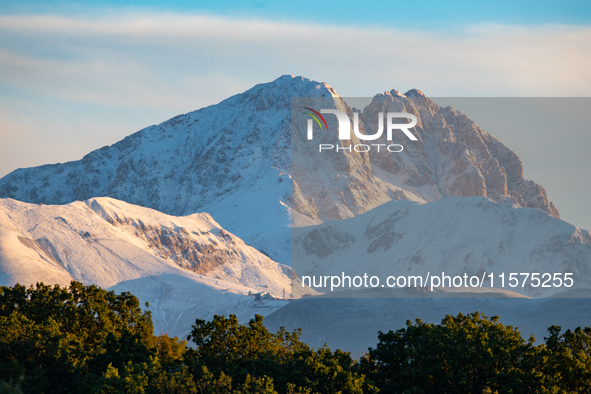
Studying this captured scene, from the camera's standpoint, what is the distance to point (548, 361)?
54.1m

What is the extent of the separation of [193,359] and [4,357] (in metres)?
16.5

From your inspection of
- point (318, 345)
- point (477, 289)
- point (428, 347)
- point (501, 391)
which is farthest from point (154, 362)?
point (477, 289)

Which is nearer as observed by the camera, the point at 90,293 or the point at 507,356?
the point at 507,356

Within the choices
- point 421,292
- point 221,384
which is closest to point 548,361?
point 221,384

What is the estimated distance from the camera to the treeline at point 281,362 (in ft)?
175

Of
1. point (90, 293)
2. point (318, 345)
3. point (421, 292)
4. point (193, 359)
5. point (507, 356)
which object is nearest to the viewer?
point (507, 356)

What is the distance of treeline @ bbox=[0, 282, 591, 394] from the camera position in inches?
2099

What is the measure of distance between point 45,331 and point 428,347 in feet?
108

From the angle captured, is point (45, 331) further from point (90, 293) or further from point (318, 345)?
point (318, 345)

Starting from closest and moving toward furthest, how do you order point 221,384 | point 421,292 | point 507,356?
point 221,384
point 507,356
point 421,292

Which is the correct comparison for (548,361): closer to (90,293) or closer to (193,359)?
(193,359)

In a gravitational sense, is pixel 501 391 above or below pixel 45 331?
below

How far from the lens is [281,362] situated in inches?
2443

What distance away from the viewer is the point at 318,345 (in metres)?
156
